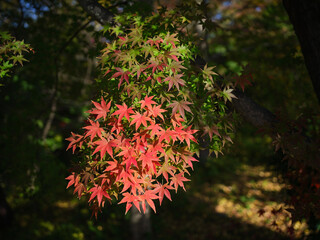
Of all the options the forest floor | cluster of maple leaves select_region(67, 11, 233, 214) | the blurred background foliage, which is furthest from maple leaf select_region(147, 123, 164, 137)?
the forest floor

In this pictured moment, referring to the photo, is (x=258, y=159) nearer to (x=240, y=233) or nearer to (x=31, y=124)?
(x=240, y=233)

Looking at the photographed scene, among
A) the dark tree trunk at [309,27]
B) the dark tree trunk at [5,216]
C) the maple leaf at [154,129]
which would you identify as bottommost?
the dark tree trunk at [5,216]

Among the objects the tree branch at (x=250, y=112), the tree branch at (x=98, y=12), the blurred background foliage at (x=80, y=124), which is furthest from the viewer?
the blurred background foliage at (x=80, y=124)

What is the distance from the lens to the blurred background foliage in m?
3.92

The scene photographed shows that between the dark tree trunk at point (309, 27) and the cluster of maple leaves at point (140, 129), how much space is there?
945mm

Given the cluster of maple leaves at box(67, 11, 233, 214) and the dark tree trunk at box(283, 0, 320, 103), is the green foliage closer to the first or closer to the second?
the cluster of maple leaves at box(67, 11, 233, 214)

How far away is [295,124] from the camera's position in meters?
2.59

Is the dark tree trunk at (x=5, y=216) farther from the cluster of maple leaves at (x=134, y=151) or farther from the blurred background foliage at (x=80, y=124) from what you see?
the cluster of maple leaves at (x=134, y=151)

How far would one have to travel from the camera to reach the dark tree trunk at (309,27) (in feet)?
7.36

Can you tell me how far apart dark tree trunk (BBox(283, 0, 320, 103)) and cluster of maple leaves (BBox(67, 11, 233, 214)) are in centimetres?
95

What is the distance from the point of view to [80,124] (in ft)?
19.5

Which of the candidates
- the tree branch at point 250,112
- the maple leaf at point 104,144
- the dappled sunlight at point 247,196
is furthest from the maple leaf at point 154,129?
the dappled sunlight at point 247,196

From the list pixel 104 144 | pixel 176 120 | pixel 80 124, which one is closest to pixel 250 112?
pixel 176 120

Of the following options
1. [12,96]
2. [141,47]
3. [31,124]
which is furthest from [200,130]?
[12,96]
